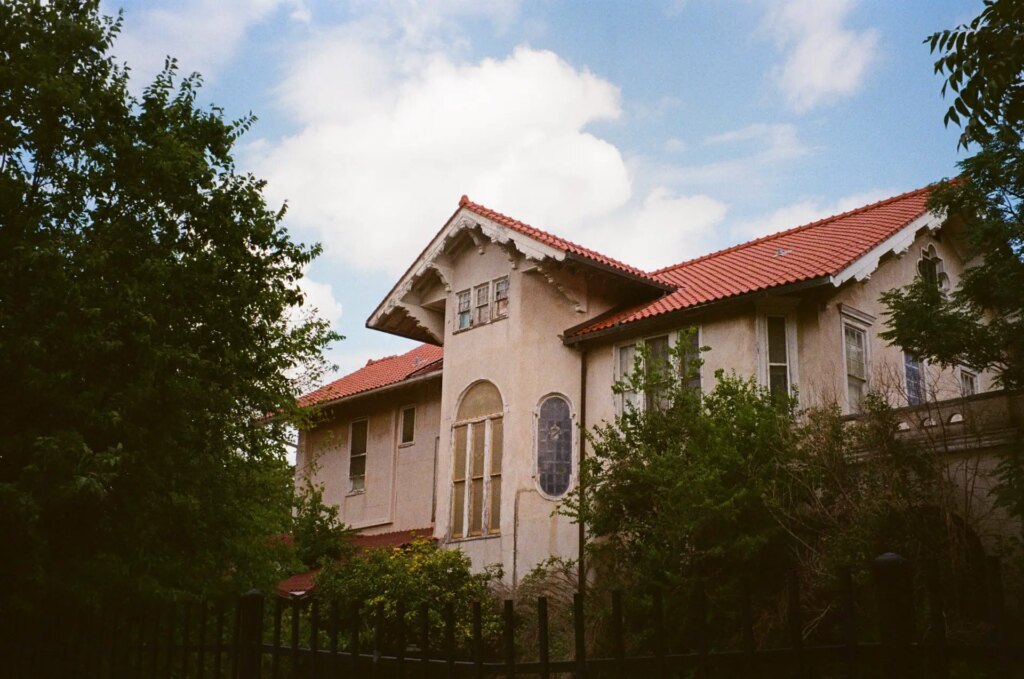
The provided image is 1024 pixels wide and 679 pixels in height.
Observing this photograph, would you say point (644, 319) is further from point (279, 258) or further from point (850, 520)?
point (279, 258)

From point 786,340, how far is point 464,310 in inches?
287

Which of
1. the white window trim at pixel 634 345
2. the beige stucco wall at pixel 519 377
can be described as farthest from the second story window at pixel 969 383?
the beige stucco wall at pixel 519 377

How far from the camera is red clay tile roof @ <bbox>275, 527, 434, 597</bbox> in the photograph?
2259cm

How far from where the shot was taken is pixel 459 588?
1825 centimetres

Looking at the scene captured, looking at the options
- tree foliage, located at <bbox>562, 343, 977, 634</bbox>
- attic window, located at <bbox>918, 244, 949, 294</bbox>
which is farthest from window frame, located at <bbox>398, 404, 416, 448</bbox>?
attic window, located at <bbox>918, 244, 949, 294</bbox>

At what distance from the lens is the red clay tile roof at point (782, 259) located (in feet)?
58.2

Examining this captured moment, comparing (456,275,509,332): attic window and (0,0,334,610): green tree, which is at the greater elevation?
(456,275,509,332): attic window

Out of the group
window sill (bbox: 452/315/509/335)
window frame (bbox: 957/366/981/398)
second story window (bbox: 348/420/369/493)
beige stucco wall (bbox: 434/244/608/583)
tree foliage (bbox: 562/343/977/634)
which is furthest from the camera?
second story window (bbox: 348/420/369/493)

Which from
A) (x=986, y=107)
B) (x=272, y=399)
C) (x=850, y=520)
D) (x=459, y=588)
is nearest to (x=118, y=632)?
(x=272, y=399)

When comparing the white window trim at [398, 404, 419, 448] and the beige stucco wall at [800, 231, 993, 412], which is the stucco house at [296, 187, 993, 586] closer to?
the beige stucco wall at [800, 231, 993, 412]

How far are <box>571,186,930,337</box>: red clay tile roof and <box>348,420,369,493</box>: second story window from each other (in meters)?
8.21

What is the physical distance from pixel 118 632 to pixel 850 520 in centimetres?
890

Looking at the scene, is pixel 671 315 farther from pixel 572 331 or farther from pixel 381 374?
pixel 381 374

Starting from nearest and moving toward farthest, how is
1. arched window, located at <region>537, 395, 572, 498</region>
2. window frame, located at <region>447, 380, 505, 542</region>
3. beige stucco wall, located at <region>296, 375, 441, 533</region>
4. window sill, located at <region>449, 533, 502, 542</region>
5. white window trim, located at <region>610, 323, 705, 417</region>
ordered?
white window trim, located at <region>610, 323, 705, 417</region>
window sill, located at <region>449, 533, 502, 542</region>
arched window, located at <region>537, 395, 572, 498</region>
window frame, located at <region>447, 380, 505, 542</region>
beige stucco wall, located at <region>296, 375, 441, 533</region>
